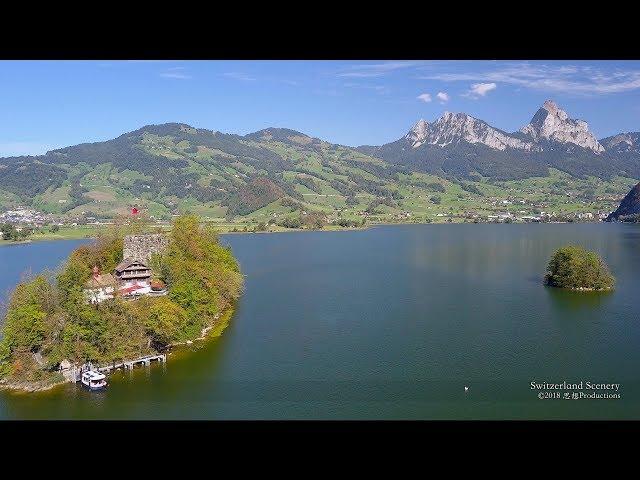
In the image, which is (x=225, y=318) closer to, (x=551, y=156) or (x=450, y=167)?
(x=450, y=167)

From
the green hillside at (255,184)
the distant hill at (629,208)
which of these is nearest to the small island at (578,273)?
the green hillside at (255,184)

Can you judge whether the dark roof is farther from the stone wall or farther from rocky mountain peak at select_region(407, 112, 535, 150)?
rocky mountain peak at select_region(407, 112, 535, 150)

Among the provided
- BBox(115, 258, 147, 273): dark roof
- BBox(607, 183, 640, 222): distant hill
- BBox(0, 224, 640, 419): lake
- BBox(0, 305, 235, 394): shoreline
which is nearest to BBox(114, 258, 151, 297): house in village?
BBox(115, 258, 147, 273): dark roof

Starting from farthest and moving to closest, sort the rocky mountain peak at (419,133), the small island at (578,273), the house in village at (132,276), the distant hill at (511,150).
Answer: the rocky mountain peak at (419,133) → the distant hill at (511,150) → the small island at (578,273) → the house in village at (132,276)

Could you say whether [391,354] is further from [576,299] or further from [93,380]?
[576,299]

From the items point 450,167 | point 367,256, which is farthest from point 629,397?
point 450,167

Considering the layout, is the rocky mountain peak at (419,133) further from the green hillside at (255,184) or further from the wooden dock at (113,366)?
the wooden dock at (113,366)

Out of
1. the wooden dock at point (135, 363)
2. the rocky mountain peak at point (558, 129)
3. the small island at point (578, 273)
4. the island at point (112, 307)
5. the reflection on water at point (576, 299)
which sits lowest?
the reflection on water at point (576, 299)

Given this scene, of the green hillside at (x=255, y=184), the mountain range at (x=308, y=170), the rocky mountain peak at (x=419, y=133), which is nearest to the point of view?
the green hillside at (x=255, y=184)
